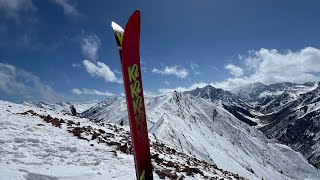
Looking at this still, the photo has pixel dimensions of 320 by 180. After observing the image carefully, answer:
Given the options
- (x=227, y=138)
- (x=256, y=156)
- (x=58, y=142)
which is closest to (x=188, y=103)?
(x=227, y=138)

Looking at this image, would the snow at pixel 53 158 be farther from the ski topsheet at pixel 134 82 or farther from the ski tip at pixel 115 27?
the ski tip at pixel 115 27

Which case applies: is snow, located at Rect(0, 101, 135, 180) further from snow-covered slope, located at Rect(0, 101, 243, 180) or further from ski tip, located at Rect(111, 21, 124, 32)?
ski tip, located at Rect(111, 21, 124, 32)

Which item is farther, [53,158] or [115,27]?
[53,158]

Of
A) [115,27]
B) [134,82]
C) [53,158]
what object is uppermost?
[115,27]

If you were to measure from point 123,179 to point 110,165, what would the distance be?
6.59 feet

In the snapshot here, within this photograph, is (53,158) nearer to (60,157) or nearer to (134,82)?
(60,157)

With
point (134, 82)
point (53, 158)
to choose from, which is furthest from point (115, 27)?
point (53, 158)

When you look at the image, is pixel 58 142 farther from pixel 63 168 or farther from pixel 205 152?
pixel 205 152

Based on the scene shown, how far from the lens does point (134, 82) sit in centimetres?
852

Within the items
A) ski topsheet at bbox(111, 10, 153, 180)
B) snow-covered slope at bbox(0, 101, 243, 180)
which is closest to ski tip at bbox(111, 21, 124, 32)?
ski topsheet at bbox(111, 10, 153, 180)

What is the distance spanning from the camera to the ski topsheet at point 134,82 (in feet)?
26.8

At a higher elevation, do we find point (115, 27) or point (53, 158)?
point (115, 27)

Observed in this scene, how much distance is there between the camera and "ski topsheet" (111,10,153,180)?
8180mm

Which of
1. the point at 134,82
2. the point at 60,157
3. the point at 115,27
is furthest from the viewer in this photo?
the point at 60,157
